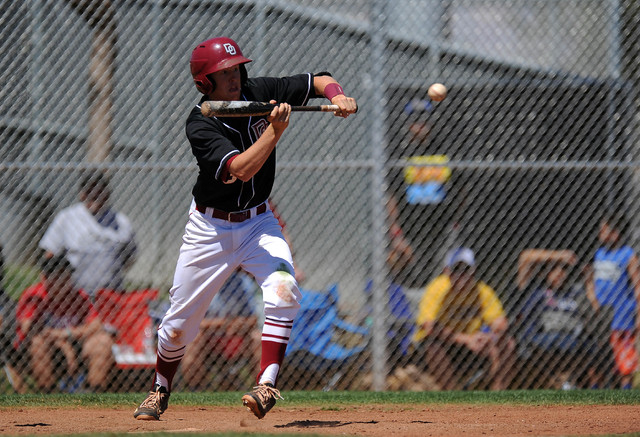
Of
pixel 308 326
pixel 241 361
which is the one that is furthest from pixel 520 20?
pixel 241 361

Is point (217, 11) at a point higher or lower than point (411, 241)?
higher

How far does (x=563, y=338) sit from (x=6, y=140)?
4685 mm

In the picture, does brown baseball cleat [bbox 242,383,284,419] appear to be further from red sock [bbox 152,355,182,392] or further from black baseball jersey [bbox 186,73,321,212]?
black baseball jersey [bbox 186,73,321,212]

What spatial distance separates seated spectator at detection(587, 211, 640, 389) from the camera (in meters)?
6.31

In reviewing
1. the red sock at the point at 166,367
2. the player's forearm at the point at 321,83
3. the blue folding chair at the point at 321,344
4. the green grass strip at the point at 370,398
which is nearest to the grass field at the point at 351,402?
the green grass strip at the point at 370,398

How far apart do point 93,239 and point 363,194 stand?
234cm

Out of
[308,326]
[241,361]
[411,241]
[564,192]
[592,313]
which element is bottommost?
[241,361]

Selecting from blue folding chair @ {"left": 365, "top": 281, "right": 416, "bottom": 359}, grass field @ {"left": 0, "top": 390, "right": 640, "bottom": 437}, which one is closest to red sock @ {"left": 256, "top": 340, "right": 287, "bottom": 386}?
grass field @ {"left": 0, "top": 390, "right": 640, "bottom": 437}

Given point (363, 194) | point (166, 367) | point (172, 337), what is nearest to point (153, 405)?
point (166, 367)

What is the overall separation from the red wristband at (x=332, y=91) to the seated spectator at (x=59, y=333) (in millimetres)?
2917

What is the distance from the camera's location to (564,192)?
→ 21.9ft

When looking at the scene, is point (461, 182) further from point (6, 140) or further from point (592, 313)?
point (6, 140)

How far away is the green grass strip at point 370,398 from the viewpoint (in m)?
5.17

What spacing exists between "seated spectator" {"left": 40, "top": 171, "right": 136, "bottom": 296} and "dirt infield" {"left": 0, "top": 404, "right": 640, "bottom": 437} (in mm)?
1606
